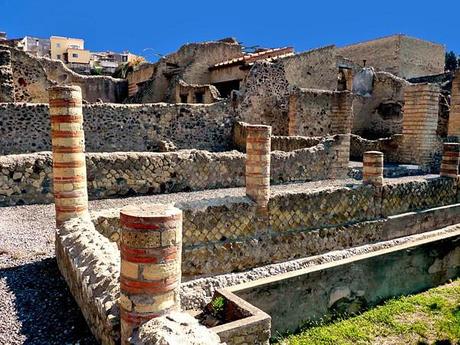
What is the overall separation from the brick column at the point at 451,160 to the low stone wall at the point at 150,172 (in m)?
2.78

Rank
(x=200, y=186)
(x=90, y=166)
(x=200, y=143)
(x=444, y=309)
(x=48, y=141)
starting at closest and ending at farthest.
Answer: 1. (x=444, y=309)
2. (x=90, y=166)
3. (x=200, y=186)
4. (x=48, y=141)
5. (x=200, y=143)

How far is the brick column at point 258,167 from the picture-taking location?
689 centimetres

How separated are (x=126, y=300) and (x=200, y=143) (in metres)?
11.1

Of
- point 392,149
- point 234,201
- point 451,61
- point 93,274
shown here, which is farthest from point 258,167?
point 451,61

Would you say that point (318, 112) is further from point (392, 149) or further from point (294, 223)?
point (294, 223)

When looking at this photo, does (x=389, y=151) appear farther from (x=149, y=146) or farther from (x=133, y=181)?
(x=133, y=181)

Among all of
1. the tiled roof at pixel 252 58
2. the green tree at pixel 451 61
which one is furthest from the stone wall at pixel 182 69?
the green tree at pixel 451 61

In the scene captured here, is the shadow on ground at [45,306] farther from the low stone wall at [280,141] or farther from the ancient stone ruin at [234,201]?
the low stone wall at [280,141]

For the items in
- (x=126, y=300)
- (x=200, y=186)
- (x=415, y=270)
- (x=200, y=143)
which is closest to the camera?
(x=126, y=300)

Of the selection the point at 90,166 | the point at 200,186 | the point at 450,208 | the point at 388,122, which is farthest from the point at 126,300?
the point at 388,122

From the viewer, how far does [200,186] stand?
942 cm

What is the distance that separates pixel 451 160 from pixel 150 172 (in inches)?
282

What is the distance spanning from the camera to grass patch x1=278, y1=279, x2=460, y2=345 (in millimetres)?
4668

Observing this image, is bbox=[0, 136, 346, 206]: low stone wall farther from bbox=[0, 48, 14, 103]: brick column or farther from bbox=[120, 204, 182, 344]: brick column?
bbox=[0, 48, 14, 103]: brick column
